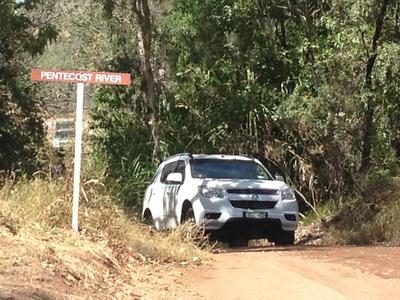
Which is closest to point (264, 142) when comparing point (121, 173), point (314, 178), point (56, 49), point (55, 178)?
point (314, 178)

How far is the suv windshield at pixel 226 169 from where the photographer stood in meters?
13.7

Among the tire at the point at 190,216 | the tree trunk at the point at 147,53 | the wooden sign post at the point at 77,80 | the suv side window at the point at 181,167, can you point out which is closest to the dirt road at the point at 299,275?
the tire at the point at 190,216

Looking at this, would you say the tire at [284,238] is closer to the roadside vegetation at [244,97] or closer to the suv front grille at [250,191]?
the suv front grille at [250,191]

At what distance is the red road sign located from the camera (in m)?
9.62

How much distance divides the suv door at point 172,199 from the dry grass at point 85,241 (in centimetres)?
185

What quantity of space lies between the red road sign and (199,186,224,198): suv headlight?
132 inches

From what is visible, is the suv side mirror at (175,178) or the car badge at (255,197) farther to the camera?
the suv side mirror at (175,178)

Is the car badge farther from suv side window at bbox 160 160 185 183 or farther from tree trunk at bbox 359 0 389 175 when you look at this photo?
tree trunk at bbox 359 0 389 175

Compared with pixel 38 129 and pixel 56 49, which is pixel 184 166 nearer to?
pixel 38 129

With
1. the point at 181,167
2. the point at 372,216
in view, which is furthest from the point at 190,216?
the point at 372,216

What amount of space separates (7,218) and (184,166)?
5411 mm

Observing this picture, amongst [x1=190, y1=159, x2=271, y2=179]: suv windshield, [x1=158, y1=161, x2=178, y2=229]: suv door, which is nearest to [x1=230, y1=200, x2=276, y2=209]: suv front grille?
[x1=190, y1=159, x2=271, y2=179]: suv windshield

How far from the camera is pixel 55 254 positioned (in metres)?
8.04

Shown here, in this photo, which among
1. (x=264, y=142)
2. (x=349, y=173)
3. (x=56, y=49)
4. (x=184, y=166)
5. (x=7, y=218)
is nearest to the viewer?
(x=7, y=218)
